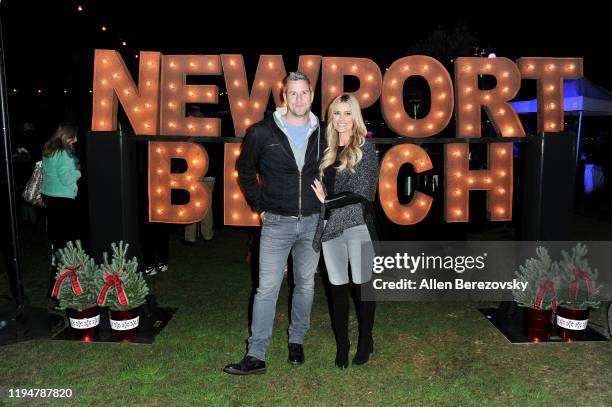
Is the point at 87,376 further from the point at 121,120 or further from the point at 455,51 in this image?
the point at 455,51

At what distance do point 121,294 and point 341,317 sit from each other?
6.16 feet

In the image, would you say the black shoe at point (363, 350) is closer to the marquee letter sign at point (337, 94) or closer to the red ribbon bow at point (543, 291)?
the marquee letter sign at point (337, 94)

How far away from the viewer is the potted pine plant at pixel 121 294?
436 centimetres

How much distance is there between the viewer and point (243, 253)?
7.93m

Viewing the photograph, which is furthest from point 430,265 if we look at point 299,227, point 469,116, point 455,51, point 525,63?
point 455,51

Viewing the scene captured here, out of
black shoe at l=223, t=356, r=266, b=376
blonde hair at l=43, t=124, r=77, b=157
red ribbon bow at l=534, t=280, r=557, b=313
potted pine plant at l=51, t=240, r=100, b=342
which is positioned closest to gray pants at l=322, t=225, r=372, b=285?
black shoe at l=223, t=356, r=266, b=376

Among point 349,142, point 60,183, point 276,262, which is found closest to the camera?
point 349,142

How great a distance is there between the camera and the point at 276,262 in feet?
12.2

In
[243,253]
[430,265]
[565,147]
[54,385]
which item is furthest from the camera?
[243,253]

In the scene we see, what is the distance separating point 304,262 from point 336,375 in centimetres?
84

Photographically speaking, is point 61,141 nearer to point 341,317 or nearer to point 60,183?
point 60,183

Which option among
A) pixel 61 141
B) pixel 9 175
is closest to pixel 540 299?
pixel 9 175

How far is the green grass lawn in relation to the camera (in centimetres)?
346

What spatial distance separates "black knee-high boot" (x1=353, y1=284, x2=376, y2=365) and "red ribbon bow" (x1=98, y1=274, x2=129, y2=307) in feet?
6.43
